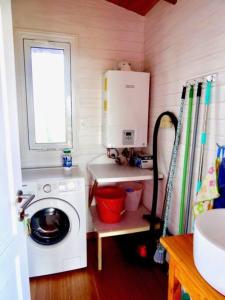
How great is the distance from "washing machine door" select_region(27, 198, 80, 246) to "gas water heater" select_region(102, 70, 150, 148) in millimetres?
756

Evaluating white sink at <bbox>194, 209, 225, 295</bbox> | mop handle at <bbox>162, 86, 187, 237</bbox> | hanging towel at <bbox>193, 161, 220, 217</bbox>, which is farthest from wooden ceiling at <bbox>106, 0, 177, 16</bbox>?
white sink at <bbox>194, 209, 225, 295</bbox>

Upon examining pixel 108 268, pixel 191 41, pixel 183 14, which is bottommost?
pixel 108 268

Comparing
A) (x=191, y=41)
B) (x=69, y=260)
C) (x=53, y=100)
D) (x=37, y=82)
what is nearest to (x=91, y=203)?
(x=69, y=260)

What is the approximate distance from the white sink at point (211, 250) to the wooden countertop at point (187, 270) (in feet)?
0.08

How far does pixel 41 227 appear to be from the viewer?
6.38 feet

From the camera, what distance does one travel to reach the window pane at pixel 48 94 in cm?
217

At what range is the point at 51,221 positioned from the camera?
1.98 m

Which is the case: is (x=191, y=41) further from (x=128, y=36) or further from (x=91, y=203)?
(x=91, y=203)

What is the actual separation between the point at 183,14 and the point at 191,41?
27cm

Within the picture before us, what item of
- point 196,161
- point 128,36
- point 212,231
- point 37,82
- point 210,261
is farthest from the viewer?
point 128,36

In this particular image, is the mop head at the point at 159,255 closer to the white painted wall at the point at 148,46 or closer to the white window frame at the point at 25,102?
the white painted wall at the point at 148,46

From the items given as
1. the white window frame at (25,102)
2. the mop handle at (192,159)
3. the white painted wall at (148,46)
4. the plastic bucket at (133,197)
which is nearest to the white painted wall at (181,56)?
the white painted wall at (148,46)

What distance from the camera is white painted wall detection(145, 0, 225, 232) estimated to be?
1.36 meters

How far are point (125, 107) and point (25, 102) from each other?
3.39ft
